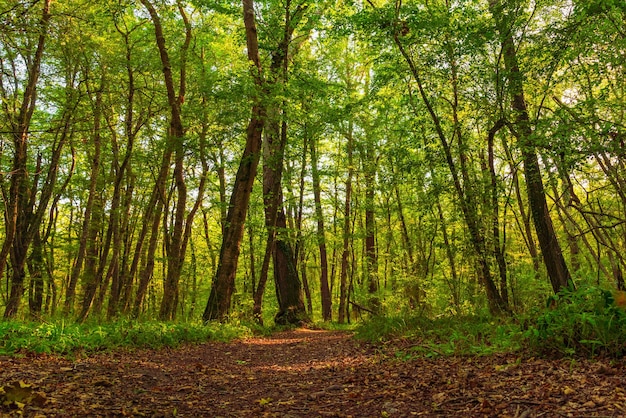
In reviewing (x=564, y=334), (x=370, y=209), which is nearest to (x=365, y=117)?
(x=370, y=209)

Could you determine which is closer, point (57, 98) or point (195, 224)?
point (57, 98)

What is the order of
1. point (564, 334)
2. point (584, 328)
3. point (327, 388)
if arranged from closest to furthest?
point (584, 328), point (564, 334), point (327, 388)

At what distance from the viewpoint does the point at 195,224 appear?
84.8 ft

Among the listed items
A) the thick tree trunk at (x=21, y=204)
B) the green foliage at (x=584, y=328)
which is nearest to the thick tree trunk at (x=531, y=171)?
the green foliage at (x=584, y=328)

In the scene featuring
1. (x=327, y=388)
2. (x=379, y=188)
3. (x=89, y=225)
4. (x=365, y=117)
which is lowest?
(x=327, y=388)

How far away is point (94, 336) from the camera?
5.91 meters

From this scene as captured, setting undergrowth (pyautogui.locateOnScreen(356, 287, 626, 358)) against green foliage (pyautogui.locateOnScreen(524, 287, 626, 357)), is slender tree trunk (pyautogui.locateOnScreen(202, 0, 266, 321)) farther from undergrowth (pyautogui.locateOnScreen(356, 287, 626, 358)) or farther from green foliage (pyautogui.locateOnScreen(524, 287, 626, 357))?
green foliage (pyautogui.locateOnScreen(524, 287, 626, 357))

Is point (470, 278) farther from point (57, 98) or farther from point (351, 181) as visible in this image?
point (57, 98)

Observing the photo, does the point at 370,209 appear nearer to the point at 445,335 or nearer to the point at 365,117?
the point at 365,117

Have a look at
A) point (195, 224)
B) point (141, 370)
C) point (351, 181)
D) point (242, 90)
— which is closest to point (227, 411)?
point (141, 370)

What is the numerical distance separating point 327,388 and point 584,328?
240cm

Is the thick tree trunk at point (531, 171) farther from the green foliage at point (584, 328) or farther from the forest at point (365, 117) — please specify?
the green foliage at point (584, 328)

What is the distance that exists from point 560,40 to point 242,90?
19.8ft

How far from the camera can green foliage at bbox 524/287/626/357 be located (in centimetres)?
324
